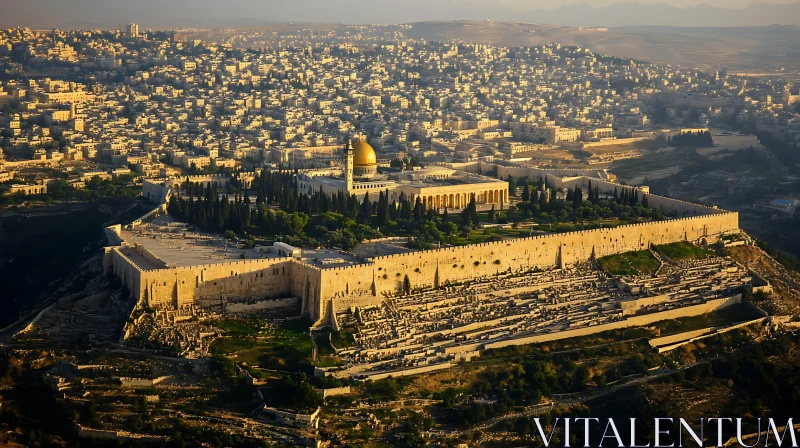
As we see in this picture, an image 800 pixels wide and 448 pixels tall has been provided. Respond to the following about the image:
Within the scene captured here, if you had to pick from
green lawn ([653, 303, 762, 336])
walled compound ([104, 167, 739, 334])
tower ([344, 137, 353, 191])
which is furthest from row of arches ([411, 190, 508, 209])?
green lawn ([653, 303, 762, 336])

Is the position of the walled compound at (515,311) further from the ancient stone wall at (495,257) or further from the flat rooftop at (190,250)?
the flat rooftop at (190,250)

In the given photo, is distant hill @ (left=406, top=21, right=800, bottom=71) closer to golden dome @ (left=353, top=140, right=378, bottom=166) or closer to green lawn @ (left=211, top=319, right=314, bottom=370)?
golden dome @ (left=353, top=140, right=378, bottom=166)

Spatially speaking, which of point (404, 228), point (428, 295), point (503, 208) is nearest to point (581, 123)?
point (503, 208)

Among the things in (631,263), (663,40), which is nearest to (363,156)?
(631,263)

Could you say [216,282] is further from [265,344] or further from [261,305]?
[265,344]

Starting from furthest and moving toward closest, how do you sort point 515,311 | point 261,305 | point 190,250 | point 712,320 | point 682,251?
point 682,251 → point 190,250 → point 712,320 → point 515,311 → point 261,305

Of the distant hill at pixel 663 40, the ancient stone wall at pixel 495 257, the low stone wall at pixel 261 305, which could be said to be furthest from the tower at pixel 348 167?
the distant hill at pixel 663 40
